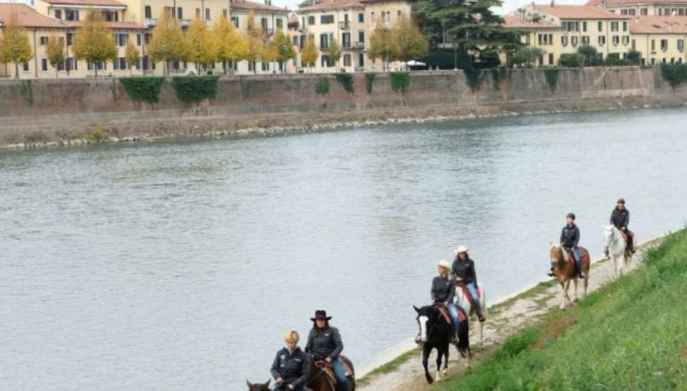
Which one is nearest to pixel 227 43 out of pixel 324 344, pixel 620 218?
pixel 620 218

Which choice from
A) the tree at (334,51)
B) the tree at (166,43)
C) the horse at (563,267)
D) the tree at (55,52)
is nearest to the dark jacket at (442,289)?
the horse at (563,267)

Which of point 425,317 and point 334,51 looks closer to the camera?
point 425,317

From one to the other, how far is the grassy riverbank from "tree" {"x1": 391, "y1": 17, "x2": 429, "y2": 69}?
83712 millimetres

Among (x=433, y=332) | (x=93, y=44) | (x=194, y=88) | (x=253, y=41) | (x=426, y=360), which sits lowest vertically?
(x=426, y=360)

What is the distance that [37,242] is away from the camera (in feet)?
126

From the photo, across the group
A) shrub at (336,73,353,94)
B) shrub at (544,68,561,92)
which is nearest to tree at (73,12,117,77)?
shrub at (336,73,353,94)

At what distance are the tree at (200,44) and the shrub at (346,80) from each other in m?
9.48

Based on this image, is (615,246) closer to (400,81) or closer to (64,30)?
(400,81)

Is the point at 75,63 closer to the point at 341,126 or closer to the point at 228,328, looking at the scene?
the point at 341,126

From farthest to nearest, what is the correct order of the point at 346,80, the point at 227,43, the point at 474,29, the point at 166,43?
the point at 474,29
the point at 227,43
the point at 346,80
the point at 166,43

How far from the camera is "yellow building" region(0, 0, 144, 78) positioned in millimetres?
90688

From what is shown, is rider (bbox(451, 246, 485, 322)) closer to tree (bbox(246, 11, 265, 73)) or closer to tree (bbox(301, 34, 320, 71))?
tree (bbox(246, 11, 265, 73))

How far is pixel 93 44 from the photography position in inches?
3435

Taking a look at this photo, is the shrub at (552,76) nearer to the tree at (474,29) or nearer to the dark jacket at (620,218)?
the tree at (474,29)
